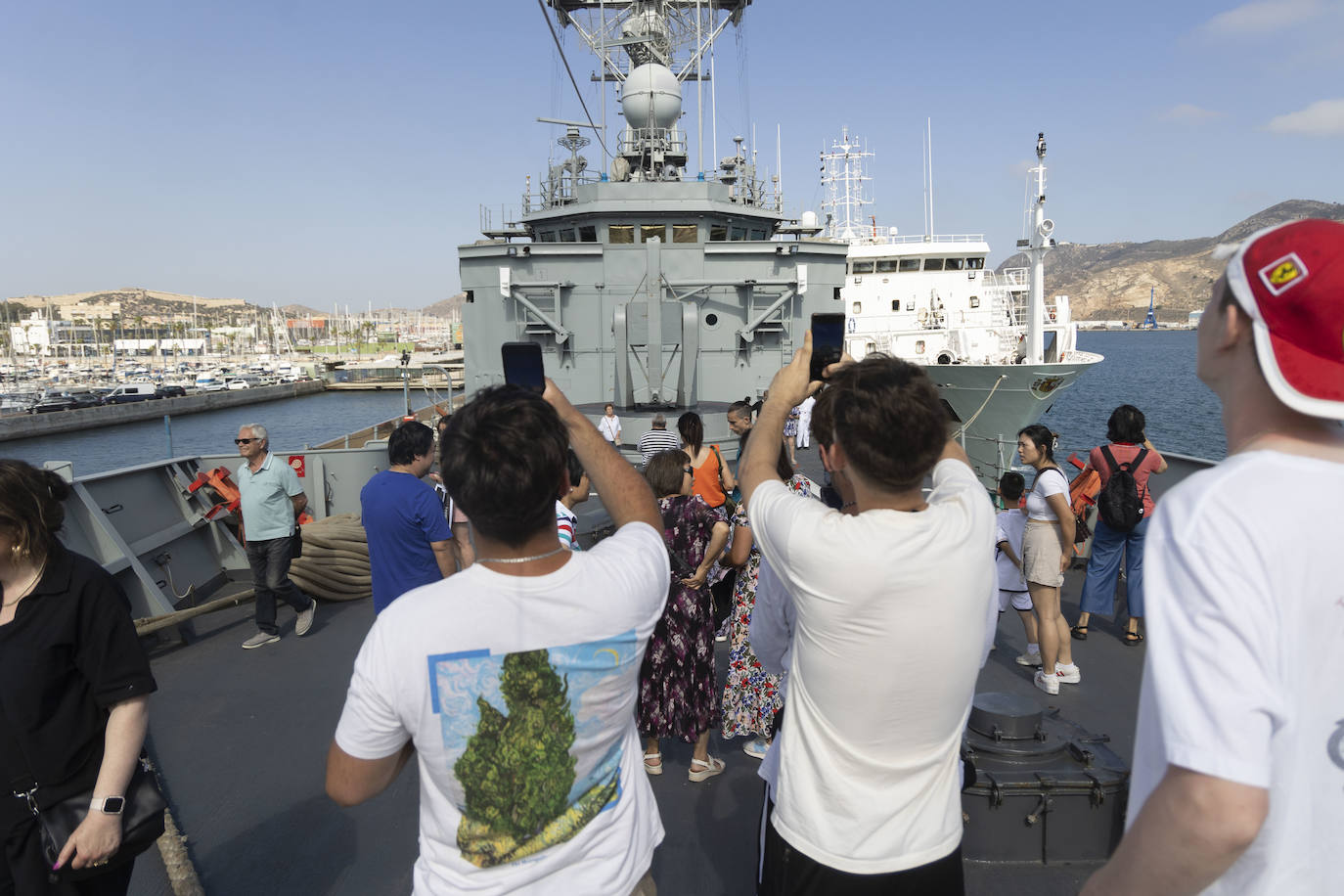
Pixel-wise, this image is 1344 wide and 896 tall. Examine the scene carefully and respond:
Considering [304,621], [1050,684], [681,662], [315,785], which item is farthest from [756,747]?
[304,621]

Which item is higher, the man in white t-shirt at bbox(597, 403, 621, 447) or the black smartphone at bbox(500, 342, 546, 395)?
the black smartphone at bbox(500, 342, 546, 395)

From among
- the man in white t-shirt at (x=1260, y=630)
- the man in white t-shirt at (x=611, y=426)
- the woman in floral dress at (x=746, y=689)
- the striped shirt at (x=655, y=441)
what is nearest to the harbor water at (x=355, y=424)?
the man in white t-shirt at (x=611, y=426)

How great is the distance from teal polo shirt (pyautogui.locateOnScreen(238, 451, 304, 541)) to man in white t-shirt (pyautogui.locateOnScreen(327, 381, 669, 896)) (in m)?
4.37

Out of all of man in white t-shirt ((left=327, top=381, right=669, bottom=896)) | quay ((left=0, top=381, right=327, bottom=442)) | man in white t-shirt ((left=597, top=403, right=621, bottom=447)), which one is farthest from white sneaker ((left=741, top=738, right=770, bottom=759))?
quay ((left=0, top=381, right=327, bottom=442))

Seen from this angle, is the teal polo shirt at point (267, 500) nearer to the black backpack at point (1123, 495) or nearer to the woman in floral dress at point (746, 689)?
the woman in floral dress at point (746, 689)

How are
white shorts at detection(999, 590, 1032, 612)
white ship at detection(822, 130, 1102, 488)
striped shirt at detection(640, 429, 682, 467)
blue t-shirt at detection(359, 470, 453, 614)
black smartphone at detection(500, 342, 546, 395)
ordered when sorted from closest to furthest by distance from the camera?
black smartphone at detection(500, 342, 546, 395)
blue t-shirt at detection(359, 470, 453, 614)
white shorts at detection(999, 590, 1032, 612)
striped shirt at detection(640, 429, 682, 467)
white ship at detection(822, 130, 1102, 488)

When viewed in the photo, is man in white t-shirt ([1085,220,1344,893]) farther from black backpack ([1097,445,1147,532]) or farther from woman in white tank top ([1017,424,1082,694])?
black backpack ([1097,445,1147,532])

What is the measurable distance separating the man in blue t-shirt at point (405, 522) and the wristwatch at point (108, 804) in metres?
1.73

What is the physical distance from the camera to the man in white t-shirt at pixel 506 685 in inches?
53.5

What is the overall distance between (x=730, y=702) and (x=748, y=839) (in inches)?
26.7

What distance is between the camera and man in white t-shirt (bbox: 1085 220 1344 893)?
854 mm

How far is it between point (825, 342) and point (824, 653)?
2.57 feet

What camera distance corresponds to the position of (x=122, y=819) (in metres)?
1.95

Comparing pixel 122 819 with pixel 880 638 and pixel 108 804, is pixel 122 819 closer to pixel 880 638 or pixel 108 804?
pixel 108 804
